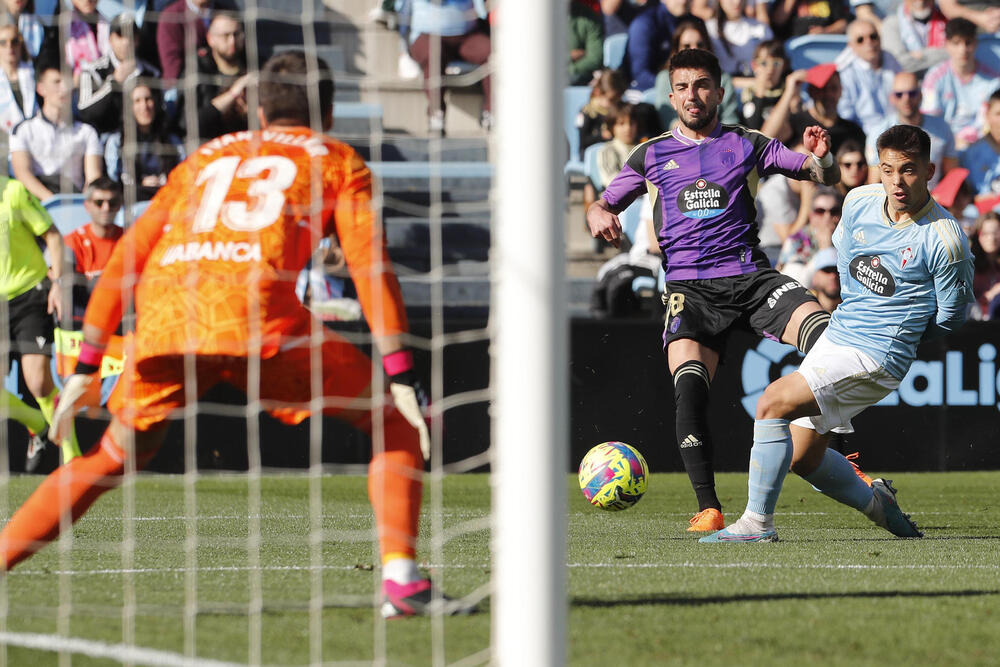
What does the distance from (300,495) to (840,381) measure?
3926 mm

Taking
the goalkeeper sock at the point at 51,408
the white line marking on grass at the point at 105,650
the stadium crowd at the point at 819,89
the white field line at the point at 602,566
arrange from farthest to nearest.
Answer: the stadium crowd at the point at 819,89 → the goalkeeper sock at the point at 51,408 → the white field line at the point at 602,566 → the white line marking on grass at the point at 105,650

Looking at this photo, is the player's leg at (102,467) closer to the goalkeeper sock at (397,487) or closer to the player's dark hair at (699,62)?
the goalkeeper sock at (397,487)

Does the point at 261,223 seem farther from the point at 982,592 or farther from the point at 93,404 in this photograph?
the point at 93,404

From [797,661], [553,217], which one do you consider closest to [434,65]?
[553,217]

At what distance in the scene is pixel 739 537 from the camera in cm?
631

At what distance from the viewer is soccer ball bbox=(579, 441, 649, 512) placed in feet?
22.3

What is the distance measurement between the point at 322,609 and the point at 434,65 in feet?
5.49

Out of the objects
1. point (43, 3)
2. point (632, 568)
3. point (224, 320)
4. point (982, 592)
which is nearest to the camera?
point (224, 320)

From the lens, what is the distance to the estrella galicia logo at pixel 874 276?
6.32m

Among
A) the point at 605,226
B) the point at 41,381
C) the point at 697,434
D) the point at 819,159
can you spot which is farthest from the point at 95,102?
the point at 819,159

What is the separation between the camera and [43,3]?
39.3ft

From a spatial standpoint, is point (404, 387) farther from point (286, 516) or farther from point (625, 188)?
point (286, 516)

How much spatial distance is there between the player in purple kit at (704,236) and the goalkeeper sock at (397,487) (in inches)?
104

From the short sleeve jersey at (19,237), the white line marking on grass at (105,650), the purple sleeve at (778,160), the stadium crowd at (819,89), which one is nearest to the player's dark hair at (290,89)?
the white line marking on grass at (105,650)
